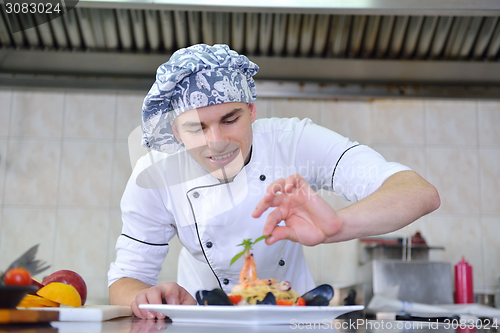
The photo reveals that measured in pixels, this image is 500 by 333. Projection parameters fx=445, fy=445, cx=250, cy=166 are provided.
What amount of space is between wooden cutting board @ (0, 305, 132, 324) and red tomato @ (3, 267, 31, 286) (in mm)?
38

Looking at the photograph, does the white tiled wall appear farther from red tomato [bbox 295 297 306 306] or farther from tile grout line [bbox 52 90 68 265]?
red tomato [bbox 295 297 306 306]

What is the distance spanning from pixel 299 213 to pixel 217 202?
516mm

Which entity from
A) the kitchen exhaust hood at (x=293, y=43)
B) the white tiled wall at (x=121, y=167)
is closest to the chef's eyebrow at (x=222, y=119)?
the kitchen exhaust hood at (x=293, y=43)

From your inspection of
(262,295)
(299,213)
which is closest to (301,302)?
(262,295)

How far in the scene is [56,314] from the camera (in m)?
0.74

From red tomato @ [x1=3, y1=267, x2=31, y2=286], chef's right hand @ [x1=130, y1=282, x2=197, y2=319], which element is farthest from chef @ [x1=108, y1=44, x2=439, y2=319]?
red tomato @ [x1=3, y1=267, x2=31, y2=286]

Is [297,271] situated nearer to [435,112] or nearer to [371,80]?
[371,80]

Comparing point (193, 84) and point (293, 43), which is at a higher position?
point (293, 43)

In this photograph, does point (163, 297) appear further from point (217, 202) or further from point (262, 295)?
point (217, 202)

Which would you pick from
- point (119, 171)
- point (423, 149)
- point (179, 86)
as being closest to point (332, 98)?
point (423, 149)

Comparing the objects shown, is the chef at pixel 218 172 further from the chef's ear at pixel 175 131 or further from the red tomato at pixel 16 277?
the red tomato at pixel 16 277

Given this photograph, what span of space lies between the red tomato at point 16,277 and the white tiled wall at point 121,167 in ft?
7.11

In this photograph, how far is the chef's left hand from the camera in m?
0.81

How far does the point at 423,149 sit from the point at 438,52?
24.5 inches
